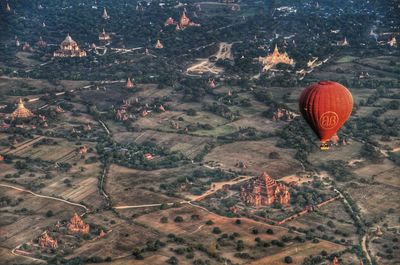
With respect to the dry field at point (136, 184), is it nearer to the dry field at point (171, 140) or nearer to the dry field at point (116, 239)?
the dry field at point (116, 239)

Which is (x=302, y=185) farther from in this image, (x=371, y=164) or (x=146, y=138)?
(x=146, y=138)

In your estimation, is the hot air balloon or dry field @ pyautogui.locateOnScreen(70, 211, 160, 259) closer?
the hot air balloon

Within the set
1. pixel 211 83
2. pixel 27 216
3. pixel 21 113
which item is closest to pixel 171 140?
pixel 21 113

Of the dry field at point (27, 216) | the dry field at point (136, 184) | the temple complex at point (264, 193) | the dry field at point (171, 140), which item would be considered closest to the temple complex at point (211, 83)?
the dry field at point (171, 140)

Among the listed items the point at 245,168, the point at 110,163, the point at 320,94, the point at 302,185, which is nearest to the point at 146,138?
the point at 110,163

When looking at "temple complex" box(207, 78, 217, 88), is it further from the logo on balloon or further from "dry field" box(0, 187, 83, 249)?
the logo on balloon

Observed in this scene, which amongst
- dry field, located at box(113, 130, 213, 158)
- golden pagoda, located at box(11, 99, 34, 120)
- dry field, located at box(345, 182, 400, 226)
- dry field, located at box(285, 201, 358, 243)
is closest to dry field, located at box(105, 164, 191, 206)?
dry field, located at box(113, 130, 213, 158)
